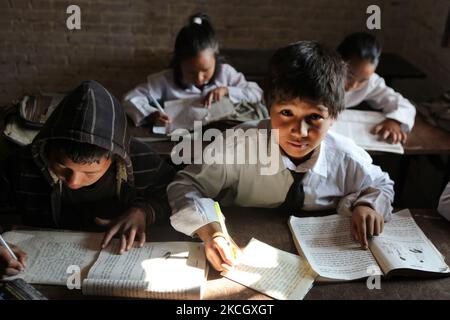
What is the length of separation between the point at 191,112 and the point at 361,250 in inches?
50.6

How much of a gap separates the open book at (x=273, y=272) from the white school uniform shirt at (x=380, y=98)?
4.53ft

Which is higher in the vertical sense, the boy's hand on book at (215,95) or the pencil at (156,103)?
the boy's hand on book at (215,95)

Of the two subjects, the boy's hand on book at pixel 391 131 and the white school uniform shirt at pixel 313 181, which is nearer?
the white school uniform shirt at pixel 313 181

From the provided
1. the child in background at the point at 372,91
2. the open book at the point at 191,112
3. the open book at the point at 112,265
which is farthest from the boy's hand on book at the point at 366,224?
the open book at the point at 191,112

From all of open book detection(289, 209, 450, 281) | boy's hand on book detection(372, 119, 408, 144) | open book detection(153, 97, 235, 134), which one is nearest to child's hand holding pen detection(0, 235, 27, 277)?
open book detection(289, 209, 450, 281)

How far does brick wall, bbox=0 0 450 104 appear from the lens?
134 inches

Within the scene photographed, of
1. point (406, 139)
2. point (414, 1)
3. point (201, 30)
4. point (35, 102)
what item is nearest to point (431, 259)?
point (406, 139)

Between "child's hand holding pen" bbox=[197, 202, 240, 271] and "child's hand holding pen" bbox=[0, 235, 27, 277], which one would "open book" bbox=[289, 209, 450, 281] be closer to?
"child's hand holding pen" bbox=[197, 202, 240, 271]

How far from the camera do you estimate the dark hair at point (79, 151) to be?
127cm

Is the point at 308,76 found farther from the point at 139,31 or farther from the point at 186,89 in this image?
the point at 139,31

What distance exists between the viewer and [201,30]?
8.70 feet

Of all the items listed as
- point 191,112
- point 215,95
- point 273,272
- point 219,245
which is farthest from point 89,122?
point 215,95

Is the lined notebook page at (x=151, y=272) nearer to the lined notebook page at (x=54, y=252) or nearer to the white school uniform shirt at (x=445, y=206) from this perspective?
the lined notebook page at (x=54, y=252)

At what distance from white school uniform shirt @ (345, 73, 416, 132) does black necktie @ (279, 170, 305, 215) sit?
109 cm
